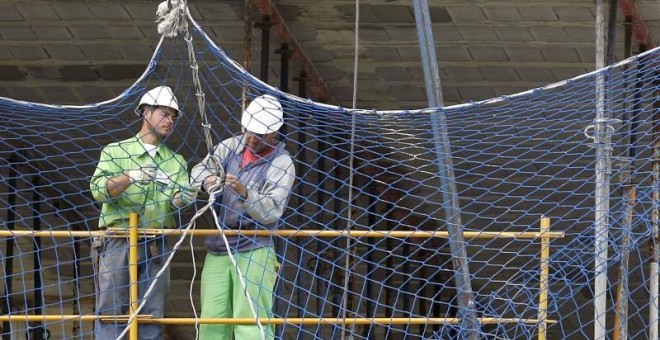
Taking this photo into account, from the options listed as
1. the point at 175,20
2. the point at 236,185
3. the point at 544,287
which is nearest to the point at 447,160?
the point at 544,287

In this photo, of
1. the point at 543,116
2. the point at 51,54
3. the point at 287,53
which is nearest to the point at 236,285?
the point at 543,116

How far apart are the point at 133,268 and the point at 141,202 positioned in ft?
1.51

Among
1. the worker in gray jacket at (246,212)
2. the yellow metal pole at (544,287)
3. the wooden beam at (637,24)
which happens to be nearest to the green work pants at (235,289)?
the worker in gray jacket at (246,212)

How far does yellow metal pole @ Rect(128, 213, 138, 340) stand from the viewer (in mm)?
9258

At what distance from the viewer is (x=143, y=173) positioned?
9398 millimetres

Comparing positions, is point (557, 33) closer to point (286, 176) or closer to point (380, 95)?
point (380, 95)

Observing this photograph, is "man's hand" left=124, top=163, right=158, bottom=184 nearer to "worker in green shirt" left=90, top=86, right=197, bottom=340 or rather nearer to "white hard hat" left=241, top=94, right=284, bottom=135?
"worker in green shirt" left=90, top=86, right=197, bottom=340

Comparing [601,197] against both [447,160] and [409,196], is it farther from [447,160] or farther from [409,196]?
[409,196]

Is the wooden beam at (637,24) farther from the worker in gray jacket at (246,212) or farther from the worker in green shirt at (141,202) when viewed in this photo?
the worker in green shirt at (141,202)

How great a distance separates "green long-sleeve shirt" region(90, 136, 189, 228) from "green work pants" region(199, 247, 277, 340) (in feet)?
1.65

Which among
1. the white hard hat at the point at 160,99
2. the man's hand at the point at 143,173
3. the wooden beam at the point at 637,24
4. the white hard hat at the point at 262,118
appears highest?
the wooden beam at the point at 637,24

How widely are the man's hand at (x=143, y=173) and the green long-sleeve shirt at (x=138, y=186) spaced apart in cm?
4

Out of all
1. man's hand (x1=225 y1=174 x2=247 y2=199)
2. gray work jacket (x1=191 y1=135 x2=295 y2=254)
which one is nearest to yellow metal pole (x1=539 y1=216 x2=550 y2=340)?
gray work jacket (x1=191 y1=135 x2=295 y2=254)

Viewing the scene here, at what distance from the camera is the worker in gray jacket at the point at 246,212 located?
29.9 feet
